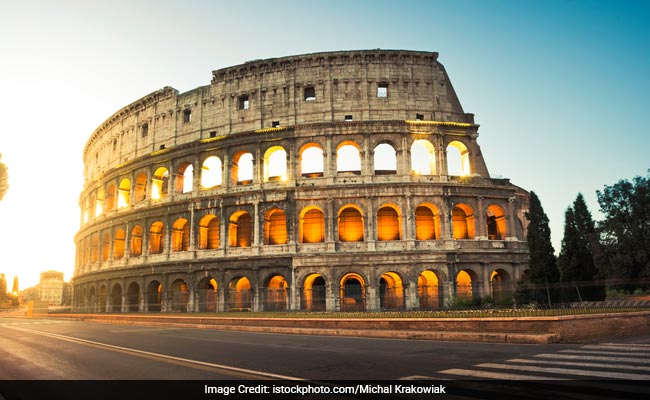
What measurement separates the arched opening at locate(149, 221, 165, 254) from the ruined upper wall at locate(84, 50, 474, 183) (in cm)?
734

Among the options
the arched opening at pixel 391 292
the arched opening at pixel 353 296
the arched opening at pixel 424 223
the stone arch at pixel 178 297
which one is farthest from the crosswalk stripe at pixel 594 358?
the stone arch at pixel 178 297

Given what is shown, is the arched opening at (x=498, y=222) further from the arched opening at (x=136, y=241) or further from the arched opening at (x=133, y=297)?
the arched opening at (x=136, y=241)

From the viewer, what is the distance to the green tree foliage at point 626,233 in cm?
3234

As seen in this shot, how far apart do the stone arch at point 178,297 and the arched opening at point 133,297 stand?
4231mm

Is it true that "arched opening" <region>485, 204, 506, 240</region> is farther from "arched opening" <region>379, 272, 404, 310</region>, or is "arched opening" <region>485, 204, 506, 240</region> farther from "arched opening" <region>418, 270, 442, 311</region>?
"arched opening" <region>379, 272, 404, 310</region>

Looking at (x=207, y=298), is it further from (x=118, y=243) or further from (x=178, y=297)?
(x=118, y=243)

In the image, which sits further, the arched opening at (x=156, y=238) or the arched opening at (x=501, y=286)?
the arched opening at (x=156, y=238)

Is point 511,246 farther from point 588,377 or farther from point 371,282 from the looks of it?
point 588,377

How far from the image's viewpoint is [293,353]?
9977mm

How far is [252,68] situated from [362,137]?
994 cm

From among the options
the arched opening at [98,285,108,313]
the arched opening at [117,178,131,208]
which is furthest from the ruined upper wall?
the arched opening at [98,285,108,313]

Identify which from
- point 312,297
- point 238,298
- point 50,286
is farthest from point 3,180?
point 50,286

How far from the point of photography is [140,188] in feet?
119
